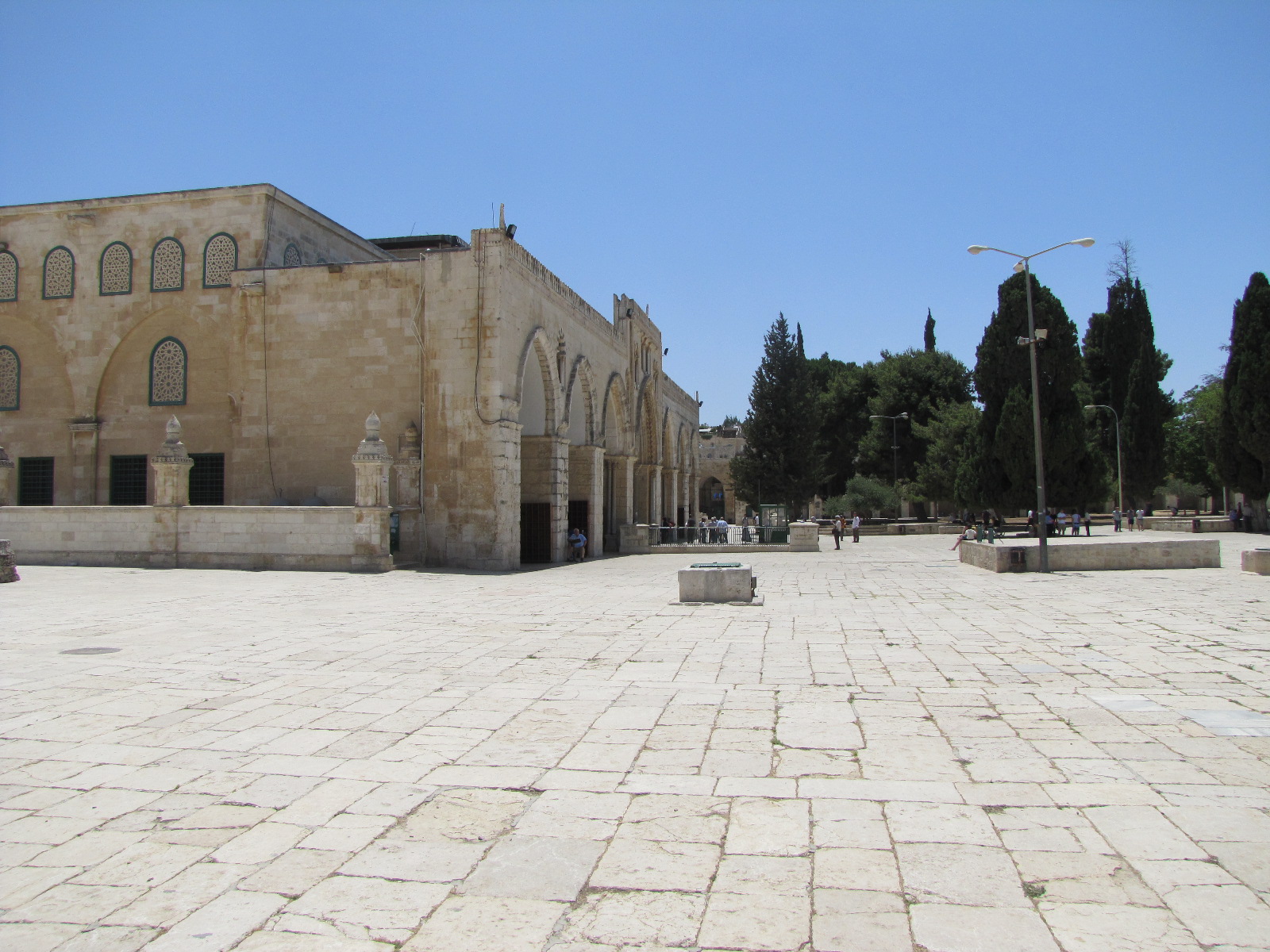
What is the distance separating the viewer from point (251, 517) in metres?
16.6

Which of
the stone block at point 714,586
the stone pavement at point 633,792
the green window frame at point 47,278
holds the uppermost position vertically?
the green window frame at point 47,278

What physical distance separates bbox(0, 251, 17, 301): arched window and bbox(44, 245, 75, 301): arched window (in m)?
0.94

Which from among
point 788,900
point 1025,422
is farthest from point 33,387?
point 1025,422

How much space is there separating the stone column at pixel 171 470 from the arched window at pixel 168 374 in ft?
14.7

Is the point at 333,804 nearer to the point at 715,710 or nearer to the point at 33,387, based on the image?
the point at 715,710

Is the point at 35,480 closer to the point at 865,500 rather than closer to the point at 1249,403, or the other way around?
the point at 865,500

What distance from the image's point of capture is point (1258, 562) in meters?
15.7

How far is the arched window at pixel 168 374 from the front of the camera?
20922mm

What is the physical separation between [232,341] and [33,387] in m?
6.34

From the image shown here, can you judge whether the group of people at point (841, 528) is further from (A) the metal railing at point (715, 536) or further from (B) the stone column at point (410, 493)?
(B) the stone column at point (410, 493)

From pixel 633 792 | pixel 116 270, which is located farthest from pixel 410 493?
pixel 633 792

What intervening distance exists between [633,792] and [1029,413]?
1135 inches

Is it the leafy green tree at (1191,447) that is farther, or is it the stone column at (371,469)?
the leafy green tree at (1191,447)

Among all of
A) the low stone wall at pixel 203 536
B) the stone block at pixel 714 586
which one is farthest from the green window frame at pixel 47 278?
the stone block at pixel 714 586
